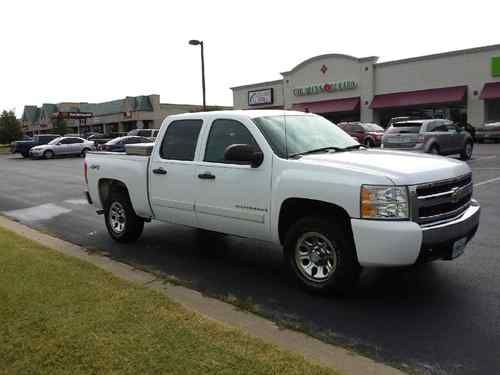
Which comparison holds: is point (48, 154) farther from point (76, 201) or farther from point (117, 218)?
point (117, 218)

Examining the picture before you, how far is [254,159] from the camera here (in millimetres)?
5293

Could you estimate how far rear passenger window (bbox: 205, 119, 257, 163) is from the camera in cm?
574

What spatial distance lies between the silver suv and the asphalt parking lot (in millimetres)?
8537

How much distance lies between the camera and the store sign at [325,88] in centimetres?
4100

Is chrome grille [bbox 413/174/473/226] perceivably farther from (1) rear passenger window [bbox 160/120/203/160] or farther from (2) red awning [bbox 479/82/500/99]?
(2) red awning [bbox 479/82/500/99]

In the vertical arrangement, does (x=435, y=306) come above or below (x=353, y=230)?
below

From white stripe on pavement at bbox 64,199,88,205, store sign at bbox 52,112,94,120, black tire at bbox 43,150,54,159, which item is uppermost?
store sign at bbox 52,112,94,120

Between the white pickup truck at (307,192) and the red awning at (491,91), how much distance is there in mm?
30485

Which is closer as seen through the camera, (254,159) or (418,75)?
(254,159)

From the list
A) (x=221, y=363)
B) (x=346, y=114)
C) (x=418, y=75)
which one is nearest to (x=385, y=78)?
A: (x=418, y=75)

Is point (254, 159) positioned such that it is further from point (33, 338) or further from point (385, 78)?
point (385, 78)

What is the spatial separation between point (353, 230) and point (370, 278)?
1.20 m

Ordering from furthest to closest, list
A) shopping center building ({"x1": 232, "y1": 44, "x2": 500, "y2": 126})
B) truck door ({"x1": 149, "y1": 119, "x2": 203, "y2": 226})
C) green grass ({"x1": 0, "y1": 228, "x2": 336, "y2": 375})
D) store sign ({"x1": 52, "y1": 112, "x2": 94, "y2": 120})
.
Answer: store sign ({"x1": 52, "y1": 112, "x2": 94, "y2": 120}), shopping center building ({"x1": 232, "y1": 44, "x2": 500, "y2": 126}), truck door ({"x1": 149, "y1": 119, "x2": 203, "y2": 226}), green grass ({"x1": 0, "y1": 228, "x2": 336, "y2": 375})

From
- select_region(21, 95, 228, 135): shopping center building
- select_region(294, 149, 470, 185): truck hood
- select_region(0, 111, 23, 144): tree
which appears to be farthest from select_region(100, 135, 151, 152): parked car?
select_region(0, 111, 23, 144): tree
